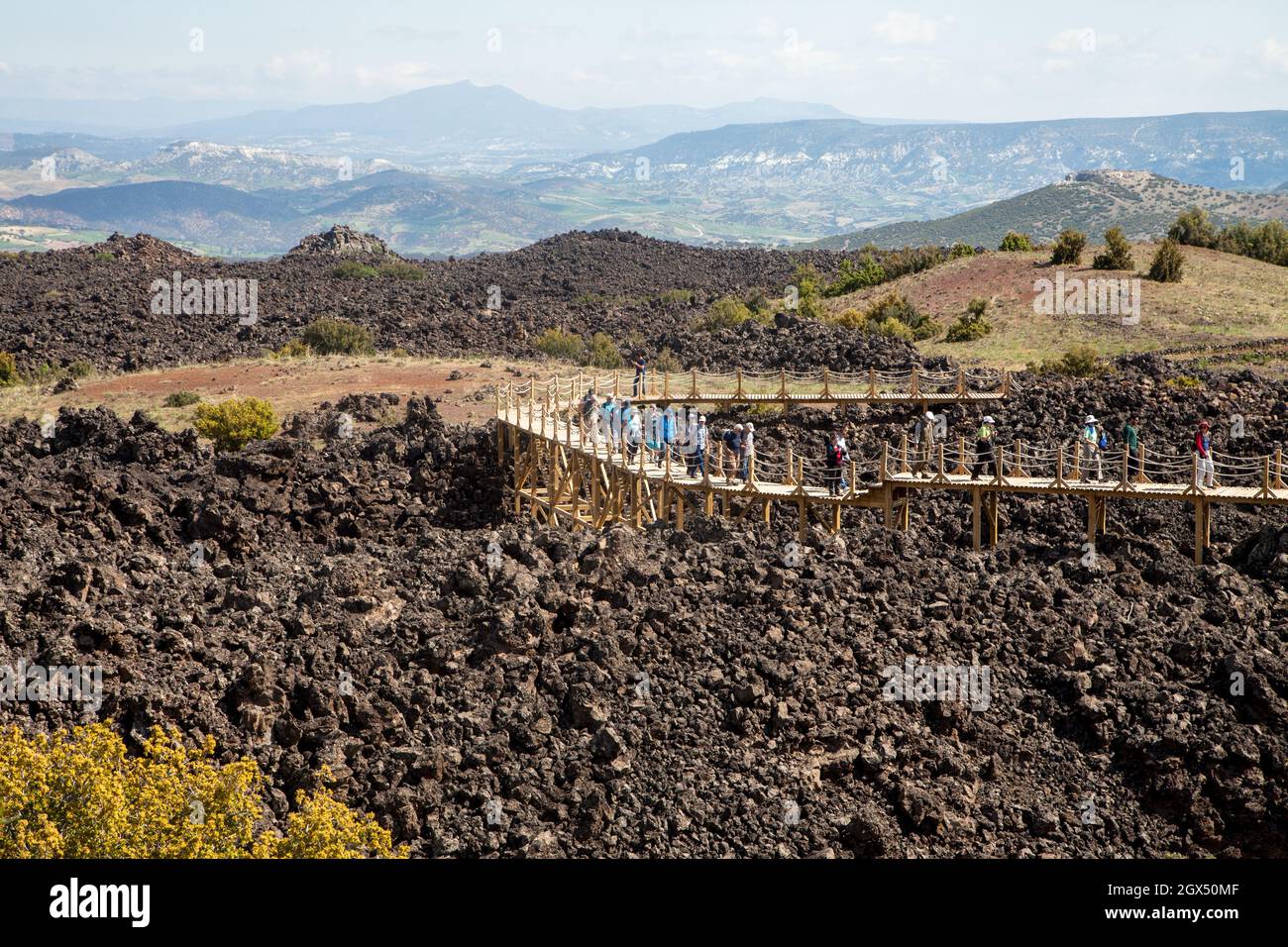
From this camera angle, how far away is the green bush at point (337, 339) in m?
50.7

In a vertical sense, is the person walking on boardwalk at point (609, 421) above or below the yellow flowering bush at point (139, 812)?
above

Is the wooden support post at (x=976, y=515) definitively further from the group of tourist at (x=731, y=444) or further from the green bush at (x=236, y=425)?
the green bush at (x=236, y=425)

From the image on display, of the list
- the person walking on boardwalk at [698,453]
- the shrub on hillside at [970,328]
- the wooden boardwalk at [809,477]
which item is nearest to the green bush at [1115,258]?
the shrub on hillside at [970,328]

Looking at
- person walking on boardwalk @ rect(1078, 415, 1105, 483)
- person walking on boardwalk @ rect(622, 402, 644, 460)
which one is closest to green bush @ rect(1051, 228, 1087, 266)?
person walking on boardwalk @ rect(1078, 415, 1105, 483)

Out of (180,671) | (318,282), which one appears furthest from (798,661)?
(318,282)

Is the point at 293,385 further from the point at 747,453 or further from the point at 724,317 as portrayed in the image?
the point at 747,453

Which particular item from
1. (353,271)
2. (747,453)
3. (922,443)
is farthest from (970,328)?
(353,271)

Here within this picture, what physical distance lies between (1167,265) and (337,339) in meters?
29.7

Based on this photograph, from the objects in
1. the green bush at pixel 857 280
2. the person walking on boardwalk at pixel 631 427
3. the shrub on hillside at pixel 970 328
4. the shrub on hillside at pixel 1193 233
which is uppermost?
the shrub on hillside at pixel 1193 233

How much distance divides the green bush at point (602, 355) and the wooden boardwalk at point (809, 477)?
13.7 m

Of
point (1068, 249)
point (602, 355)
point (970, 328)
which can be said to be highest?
point (1068, 249)

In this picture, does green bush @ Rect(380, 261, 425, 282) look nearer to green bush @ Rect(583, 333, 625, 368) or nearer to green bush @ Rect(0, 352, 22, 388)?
green bush @ Rect(583, 333, 625, 368)

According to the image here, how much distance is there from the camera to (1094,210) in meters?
140

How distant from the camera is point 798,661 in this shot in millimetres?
18438
